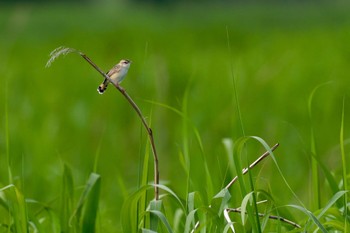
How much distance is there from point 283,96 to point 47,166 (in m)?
2.31

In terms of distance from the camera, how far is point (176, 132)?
5805 millimetres

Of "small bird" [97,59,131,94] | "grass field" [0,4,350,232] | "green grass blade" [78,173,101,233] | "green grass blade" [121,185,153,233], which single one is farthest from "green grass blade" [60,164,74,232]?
"small bird" [97,59,131,94]

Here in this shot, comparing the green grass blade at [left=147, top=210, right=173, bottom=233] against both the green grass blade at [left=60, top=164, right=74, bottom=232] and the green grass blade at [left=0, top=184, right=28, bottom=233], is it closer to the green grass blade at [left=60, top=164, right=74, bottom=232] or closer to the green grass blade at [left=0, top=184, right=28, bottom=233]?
→ the green grass blade at [left=0, top=184, right=28, bottom=233]

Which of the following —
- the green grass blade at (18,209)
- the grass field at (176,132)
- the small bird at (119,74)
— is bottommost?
the grass field at (176,132)

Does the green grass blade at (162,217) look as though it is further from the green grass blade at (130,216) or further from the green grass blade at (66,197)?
the green grass blade at (66,197)

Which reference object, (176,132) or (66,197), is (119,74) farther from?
(176,132)

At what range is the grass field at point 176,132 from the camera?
1.96 meters

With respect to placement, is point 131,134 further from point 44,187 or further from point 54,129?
point 44,187

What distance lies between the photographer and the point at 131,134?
602 cm

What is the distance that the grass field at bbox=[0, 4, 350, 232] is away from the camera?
1.96 m

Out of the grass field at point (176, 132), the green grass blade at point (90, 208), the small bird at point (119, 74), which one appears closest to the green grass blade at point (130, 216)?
the grass field at point (176, 132)

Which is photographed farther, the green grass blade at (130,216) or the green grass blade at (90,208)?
the green grass blade at (90,208)

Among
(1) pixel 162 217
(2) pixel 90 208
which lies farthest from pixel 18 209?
(1) pixel 162 217

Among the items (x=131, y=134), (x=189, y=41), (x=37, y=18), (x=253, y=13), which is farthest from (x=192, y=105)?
(x=253, y=13)
